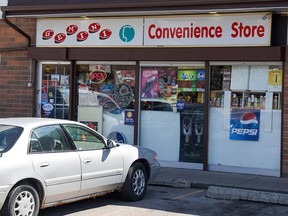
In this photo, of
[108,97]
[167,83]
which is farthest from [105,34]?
[167,83]

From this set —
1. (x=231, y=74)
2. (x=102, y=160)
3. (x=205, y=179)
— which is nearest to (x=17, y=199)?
(x=102, y=160)

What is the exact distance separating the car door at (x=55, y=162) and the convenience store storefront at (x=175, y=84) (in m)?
5.12

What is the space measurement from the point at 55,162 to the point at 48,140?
0.37 meters

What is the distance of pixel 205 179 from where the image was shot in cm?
1073

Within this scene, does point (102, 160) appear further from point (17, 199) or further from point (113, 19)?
point (113, 19)

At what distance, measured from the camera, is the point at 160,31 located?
12109 millimetres

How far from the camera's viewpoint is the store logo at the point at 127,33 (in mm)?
12359

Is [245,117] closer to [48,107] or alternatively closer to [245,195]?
[245,195]

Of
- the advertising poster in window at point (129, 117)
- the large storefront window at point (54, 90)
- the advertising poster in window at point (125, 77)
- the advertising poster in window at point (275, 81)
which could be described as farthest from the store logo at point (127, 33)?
the advertising poster in window at point (275, 81)

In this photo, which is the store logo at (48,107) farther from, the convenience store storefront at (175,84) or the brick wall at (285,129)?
the brick wall at (285,129)

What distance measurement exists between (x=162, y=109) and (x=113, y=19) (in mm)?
2528

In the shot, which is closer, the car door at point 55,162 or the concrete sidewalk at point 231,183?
the car door at point 55,162

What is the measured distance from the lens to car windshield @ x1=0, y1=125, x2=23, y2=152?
22.1 ft

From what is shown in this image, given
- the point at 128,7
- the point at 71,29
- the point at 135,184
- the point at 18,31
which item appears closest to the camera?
the point at 135,184
